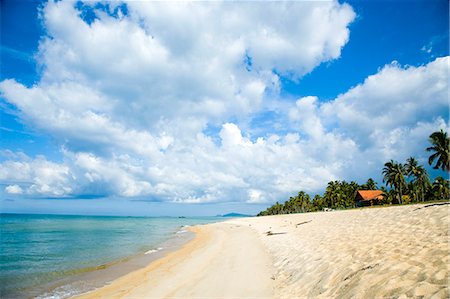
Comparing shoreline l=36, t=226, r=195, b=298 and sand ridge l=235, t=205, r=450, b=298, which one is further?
shoreline l=36, t=226, r=195, b=298

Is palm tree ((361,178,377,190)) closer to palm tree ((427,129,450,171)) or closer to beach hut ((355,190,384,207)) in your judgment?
beach hut ((355,190,384,207))

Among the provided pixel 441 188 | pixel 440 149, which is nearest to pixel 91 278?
pixel 440 149

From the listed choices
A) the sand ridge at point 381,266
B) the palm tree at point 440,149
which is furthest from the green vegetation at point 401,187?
the sand ridge at point 381,266

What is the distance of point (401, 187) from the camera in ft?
251

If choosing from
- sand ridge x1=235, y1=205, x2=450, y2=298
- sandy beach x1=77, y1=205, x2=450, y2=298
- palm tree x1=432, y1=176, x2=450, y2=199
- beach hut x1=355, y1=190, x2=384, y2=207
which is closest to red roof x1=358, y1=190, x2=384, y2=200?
beach hut x1=355, y1=190, x2=384, y2=207

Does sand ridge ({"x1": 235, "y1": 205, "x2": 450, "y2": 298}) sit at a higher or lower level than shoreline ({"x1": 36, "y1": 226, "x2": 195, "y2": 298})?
higher

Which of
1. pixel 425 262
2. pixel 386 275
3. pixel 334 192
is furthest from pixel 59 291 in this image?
pixel 334 192

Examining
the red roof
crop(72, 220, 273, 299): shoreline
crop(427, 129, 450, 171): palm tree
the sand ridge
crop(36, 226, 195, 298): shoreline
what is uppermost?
crop(427, 129, 450, 171): palm tree

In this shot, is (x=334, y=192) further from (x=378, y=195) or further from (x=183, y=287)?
(x=183, y=287)

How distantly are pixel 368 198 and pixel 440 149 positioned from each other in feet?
129

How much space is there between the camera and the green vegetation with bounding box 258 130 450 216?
47.5 metres

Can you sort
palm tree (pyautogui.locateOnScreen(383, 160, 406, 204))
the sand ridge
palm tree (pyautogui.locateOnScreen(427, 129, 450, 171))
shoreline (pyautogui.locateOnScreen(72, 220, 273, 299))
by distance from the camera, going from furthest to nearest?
palm tree (pyautogui.locateOnScreen(383, 160, 406, 204))
palm tree (pyautogui.locateOnScreen(427, 129, 450, 171))
shoreline (pyautogui.locateOnScreen(72, 220, 273, 299))
the sand ridge

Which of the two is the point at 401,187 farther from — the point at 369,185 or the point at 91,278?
the point at 91,278

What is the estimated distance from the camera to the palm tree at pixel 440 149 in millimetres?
45969
